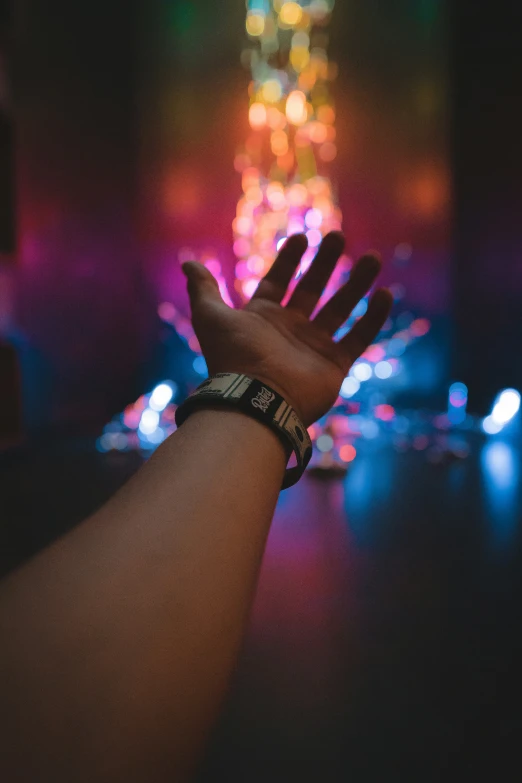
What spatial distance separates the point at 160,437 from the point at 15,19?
235 centimetres

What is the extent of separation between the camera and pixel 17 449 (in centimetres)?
235

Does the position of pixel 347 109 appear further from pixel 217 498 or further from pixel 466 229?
pixel 217 498

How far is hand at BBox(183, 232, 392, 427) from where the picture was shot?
2.14ft

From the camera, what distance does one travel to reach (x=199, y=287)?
0.74 meters

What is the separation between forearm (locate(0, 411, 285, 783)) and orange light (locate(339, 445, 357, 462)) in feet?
5.37

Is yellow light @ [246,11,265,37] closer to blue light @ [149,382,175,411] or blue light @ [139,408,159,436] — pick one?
blue light @ [149,382,175,411]

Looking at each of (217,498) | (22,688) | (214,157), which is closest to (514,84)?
(214,157)

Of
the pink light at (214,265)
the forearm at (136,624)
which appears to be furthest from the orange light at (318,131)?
the forearm at (136,624)

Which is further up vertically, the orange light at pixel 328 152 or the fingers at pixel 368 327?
the orange light at pixel 328 152

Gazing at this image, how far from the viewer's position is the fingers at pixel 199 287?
2.36 feet

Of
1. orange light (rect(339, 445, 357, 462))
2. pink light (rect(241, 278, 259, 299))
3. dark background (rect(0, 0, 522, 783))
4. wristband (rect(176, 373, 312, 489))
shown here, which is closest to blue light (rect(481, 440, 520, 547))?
dark background (rect(0, 0, 522, 783))

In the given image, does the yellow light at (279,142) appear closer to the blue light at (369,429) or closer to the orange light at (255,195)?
the orange light at (255,195)

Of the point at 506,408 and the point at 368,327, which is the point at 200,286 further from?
the point at 506,408

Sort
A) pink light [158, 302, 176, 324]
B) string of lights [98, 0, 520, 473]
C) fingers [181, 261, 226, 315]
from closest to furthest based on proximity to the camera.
Result: fingers [181, 261, 226, 315], string of lights [98, 0, 520, 473], pink light [158, 302, 176, 324]
